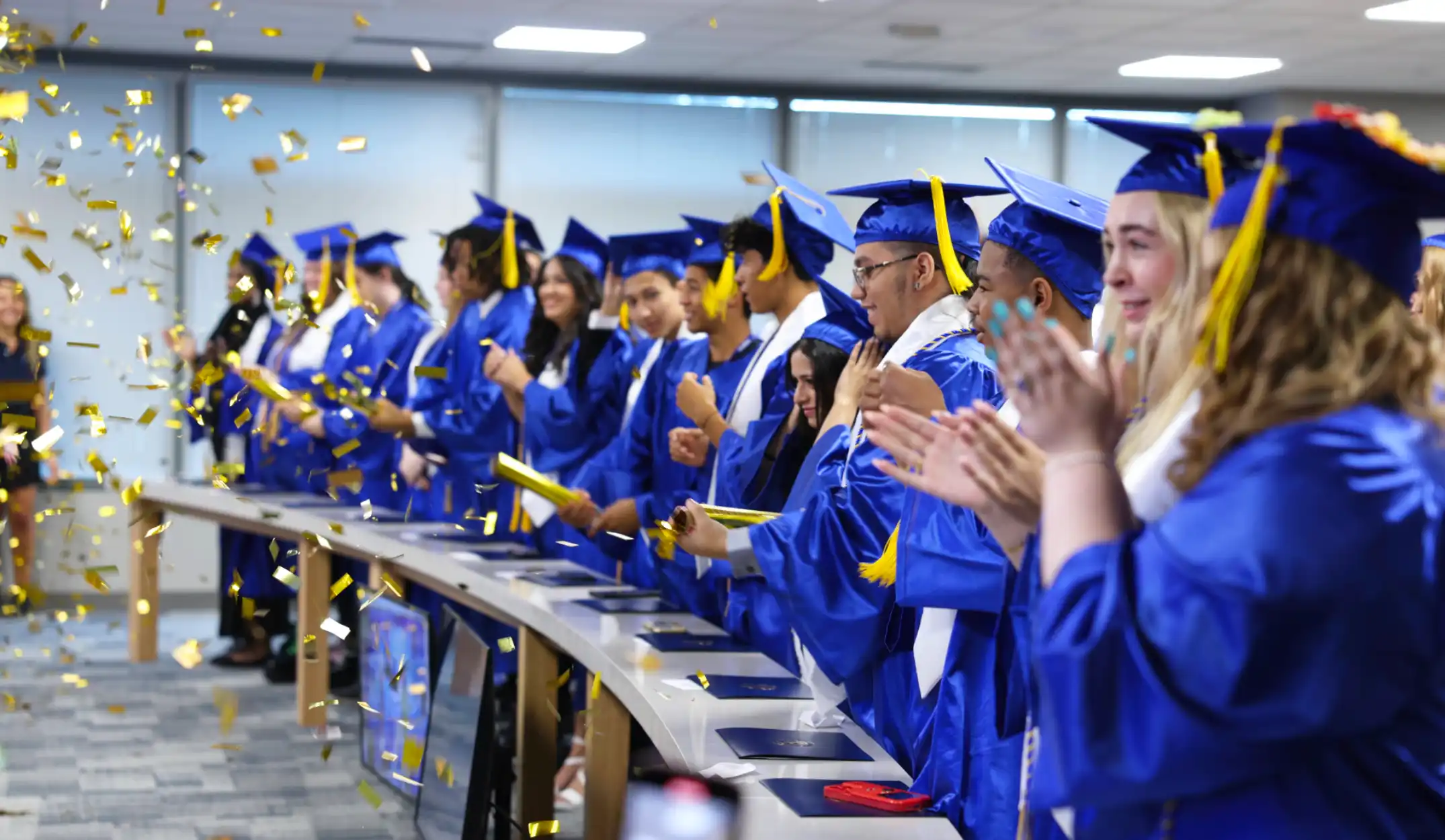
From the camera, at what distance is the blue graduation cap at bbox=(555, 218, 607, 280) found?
5230 millimetres

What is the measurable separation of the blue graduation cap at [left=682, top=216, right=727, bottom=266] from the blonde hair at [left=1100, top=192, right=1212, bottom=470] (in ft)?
8.59

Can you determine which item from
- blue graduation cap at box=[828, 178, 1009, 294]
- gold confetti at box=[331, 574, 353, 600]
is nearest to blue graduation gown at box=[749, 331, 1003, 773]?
blue graduation cap at box=[828, 178, 1009, 294]

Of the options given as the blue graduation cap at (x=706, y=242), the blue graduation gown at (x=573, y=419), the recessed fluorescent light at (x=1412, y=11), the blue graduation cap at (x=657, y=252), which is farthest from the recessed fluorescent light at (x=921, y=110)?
the blue graduation cap at (x=706, y=242)

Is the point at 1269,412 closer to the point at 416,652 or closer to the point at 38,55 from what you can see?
the point at 416,652

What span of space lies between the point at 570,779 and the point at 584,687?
410 millimetres

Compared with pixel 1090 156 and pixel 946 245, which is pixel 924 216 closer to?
pixel 946 245

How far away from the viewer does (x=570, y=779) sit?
15.8 ft

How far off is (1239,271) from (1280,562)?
0.78 feet

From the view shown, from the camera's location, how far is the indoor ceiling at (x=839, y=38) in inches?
286

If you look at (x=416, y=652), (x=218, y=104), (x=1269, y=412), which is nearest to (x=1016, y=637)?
(x=1269, y=412)

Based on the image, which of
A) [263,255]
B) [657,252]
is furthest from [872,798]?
[263,255]

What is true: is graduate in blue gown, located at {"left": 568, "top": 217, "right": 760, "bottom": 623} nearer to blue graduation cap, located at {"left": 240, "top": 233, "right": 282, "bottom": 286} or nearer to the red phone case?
the red phone case

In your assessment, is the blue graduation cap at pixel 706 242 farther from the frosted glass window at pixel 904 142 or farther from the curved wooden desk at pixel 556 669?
the frosted glass window at pixel 904 142

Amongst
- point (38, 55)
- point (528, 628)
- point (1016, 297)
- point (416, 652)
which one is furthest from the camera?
point (38, 55)
